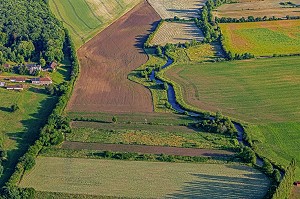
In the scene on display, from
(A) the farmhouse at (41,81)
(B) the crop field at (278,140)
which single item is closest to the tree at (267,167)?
(B) the crop field at (278,140)

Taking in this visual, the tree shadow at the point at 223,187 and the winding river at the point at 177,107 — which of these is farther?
the winding river at the point at 177,107

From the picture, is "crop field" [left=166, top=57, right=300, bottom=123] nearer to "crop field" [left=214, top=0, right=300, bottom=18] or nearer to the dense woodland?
the dense woodland

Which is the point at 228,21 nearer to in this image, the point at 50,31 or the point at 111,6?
the point at 111,6

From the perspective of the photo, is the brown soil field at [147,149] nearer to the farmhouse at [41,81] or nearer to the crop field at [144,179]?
the crop field at [144,179]

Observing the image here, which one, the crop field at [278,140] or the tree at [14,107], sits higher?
the crop field at [278,140]

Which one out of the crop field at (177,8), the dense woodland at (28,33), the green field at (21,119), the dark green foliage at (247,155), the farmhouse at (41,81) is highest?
the dark green foliage at (247,155)

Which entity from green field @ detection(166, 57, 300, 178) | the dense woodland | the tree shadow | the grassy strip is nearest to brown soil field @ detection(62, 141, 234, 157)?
the grassy strip

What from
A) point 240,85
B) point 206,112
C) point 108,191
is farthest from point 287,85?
point 108,191
